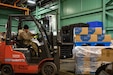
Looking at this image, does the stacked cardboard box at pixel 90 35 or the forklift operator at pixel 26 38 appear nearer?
the forklift operator at pixel 26 38

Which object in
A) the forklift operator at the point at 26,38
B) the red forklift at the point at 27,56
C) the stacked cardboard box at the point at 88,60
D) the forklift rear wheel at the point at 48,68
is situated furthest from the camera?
the forklift operator at the point at 26,38

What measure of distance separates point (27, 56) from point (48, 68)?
760mm

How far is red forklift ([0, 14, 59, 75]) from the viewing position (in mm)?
5005

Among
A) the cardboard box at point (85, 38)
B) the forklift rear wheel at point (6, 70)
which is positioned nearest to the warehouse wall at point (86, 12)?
the cardboard box at point (85, 38)

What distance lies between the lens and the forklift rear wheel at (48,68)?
488cm

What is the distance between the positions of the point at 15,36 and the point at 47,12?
792cm

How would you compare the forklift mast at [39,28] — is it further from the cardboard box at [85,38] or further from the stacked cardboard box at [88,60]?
the cardboard box at [85,38]

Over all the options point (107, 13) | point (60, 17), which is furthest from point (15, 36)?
point (60, 17)

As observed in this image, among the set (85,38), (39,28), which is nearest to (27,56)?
(39,28)

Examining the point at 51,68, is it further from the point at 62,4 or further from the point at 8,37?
the point at 62,4

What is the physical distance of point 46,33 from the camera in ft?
17.2

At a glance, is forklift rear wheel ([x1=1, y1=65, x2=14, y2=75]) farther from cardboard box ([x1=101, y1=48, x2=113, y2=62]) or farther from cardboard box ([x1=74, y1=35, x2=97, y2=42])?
cardboard box ([x1=101, y1=48, x2=113, y2=62])

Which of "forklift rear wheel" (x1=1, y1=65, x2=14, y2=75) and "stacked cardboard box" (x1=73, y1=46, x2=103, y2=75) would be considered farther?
"forklift rear wheel" (x1=1, y1=65, x2=14, y2=75)

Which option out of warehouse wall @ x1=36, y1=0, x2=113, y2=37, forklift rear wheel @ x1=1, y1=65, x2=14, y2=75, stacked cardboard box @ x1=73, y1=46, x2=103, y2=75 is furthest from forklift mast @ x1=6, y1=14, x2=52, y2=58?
warehouse wall @ x1=36, y1=0, x2=113, y2=37
